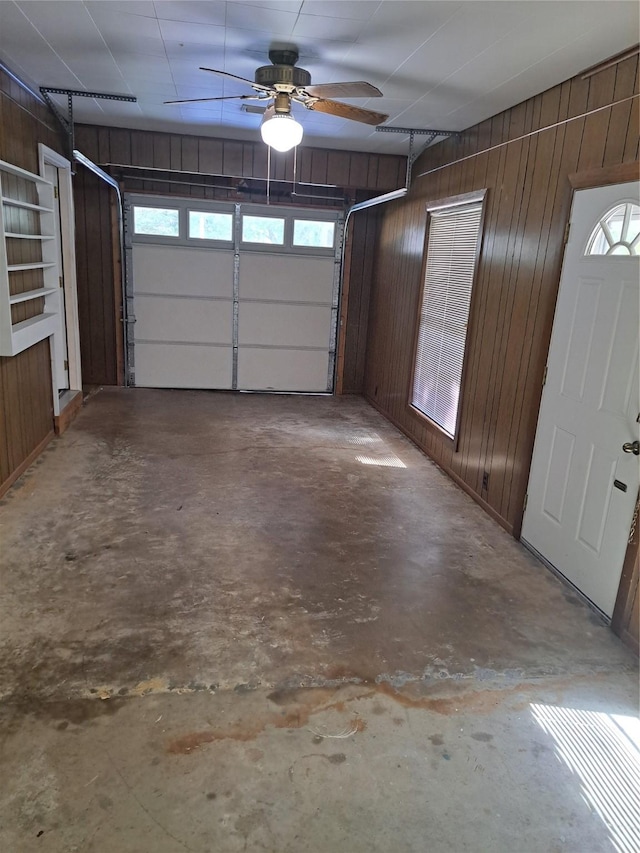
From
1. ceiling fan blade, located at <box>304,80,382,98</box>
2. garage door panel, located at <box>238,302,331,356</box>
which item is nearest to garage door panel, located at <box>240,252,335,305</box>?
garage door panel, located at <box>238,302,331,356</box>

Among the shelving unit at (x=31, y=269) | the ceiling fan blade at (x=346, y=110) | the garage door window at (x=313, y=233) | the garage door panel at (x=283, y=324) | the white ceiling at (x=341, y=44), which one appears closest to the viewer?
the white ceiling at (x=341, y=44)

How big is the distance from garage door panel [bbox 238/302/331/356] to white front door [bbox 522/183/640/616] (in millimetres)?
4231

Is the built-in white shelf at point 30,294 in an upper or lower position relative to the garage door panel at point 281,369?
upper

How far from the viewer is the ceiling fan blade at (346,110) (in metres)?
3.20

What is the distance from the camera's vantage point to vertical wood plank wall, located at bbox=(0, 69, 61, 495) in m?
3.71

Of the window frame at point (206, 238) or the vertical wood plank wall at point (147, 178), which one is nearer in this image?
the vertical wood plank wall at point (147, 178)

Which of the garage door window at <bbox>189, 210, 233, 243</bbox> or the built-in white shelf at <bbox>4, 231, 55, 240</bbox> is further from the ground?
the garage door window at <bbox>189, 210, 233, 243</bbox>

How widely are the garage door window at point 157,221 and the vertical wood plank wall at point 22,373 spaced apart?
1752mm

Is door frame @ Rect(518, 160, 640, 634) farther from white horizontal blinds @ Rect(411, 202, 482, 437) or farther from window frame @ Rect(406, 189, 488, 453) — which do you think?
white horizontal blinds @ Rect(411, 202, 482, 437)

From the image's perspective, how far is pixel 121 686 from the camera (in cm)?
219

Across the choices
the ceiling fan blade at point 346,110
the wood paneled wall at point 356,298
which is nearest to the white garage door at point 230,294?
the wood paneled wall at point 356,298

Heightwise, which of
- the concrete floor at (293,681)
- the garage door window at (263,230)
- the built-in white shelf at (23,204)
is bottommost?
the concrete floor at (293,681)

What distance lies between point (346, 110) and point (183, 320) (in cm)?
412

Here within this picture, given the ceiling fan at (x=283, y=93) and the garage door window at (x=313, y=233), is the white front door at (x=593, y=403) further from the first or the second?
the garage door window at (x=313, y=233)
